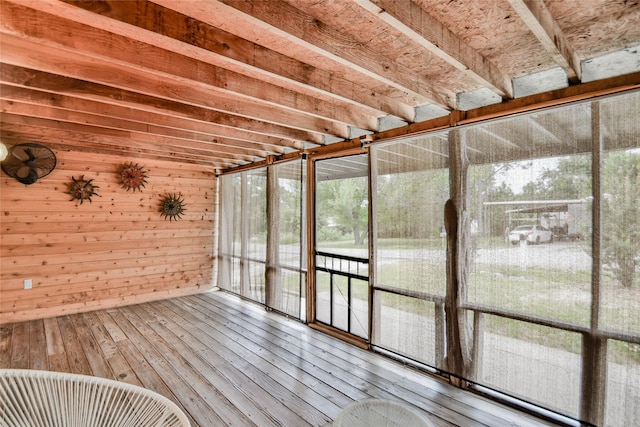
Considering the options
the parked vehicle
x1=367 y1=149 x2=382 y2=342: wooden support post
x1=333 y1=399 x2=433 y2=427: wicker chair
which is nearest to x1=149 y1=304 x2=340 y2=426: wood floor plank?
x1=333 y1=399 x2=433 y2=427: wicker chair

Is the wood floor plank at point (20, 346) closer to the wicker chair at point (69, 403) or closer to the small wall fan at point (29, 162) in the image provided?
the small wall fan at point (29, 162)

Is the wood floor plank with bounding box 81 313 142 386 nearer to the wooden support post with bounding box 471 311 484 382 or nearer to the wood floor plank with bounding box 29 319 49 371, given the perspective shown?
the wood floor plank with bounding box 29 319 49 371

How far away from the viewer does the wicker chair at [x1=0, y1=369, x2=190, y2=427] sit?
1.31m

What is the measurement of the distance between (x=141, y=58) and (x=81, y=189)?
12.0 ft

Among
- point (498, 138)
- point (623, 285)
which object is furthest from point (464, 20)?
point (623, 285)

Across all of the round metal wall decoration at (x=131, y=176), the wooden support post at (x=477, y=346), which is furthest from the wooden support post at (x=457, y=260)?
the round metal wall decoration at (x=131, y=176)

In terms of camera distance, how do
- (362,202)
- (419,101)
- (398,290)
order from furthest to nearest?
(362,202), (398,290), (419,101)

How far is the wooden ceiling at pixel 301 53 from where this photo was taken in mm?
1475

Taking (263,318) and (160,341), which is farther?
(263,318)

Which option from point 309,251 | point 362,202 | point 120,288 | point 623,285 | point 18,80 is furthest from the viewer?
point 120,288

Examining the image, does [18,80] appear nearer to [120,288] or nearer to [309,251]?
[309,251]

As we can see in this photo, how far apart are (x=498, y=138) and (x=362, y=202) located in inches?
68.0

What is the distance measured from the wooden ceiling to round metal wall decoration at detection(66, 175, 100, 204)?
5.12ft

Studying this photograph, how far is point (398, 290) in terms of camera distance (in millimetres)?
2973
